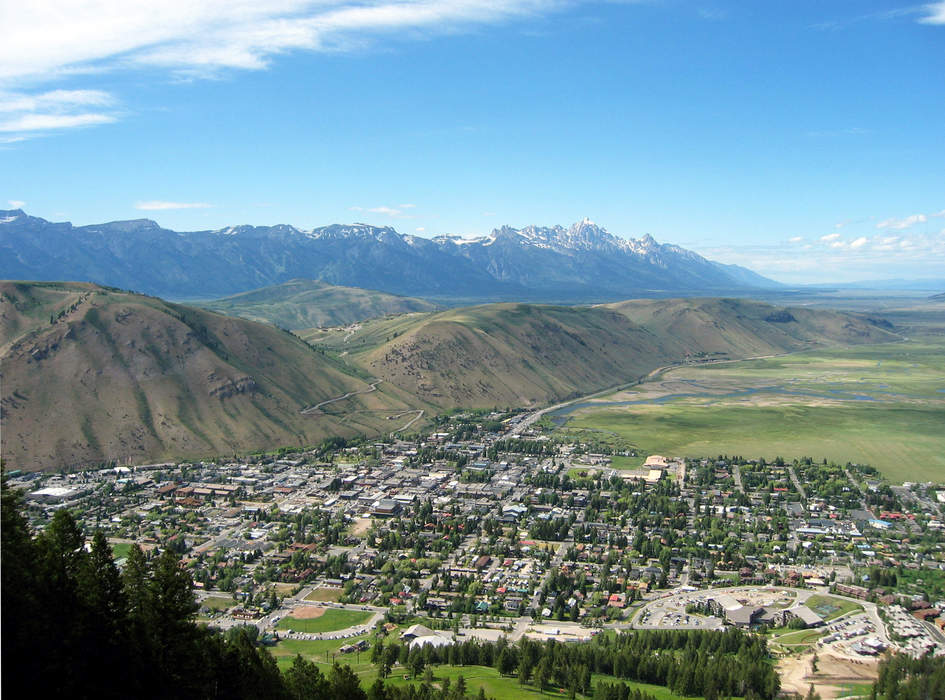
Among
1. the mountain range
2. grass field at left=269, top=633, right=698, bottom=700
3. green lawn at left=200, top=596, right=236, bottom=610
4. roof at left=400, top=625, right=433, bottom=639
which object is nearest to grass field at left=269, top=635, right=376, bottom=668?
grass field at left=269, top=633, right=698, bottom=700

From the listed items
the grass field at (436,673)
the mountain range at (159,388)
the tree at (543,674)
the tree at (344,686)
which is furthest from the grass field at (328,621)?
the mountain range at (159,388)

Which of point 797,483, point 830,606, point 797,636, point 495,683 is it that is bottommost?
point 495,683

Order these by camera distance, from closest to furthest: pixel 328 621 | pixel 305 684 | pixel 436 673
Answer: pixel 305 684 < pixel 436 673 < pixel 328 621

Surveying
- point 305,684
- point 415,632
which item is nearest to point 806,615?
point 415,632

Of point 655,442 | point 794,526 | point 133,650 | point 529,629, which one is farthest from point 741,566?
point 133,650

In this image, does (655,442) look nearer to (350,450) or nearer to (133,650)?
(350,450)

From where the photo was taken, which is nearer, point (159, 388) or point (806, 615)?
point (806, 615)

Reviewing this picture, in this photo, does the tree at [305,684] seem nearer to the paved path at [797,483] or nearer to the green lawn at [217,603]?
the green lawn at [217,603]

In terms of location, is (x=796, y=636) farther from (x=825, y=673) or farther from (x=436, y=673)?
(x=436, y=673)
